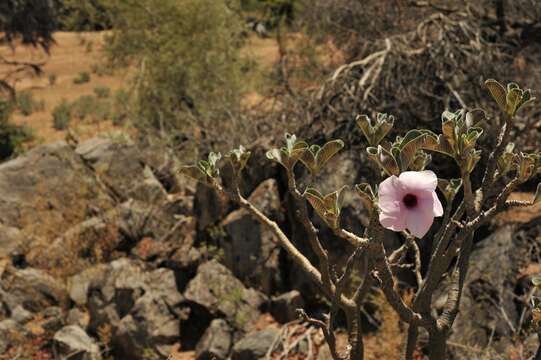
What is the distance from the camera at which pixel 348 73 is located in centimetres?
638

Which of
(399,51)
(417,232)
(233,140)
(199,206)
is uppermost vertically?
(417,232)

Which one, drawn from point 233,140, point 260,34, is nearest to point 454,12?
point 233,140

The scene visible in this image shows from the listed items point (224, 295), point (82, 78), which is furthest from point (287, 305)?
point (82, 78)

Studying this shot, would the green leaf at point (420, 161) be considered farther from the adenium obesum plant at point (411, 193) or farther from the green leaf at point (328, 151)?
the green leaf at point (328, 151)

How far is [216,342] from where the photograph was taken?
5.13 metres

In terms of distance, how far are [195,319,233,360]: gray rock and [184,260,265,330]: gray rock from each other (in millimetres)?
148

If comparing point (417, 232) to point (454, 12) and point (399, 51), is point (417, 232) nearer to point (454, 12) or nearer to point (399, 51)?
point (399, 51)

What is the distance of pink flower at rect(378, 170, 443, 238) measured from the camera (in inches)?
53.5

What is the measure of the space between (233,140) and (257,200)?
1.50 meters

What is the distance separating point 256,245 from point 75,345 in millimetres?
1957

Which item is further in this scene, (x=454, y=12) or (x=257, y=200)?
(x=454, y=12)

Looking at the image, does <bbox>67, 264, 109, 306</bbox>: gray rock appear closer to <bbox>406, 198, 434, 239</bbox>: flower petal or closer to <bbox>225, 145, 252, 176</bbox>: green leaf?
<bbox>225, 145, 252, 176</bbox>: green leaf

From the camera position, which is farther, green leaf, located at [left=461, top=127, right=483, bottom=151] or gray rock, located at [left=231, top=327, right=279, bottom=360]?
gray rock, located at [left=231, top=327, right=279, bottom=360]

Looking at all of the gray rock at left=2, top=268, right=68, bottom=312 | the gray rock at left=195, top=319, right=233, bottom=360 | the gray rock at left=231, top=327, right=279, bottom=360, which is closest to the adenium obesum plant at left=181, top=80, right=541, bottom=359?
the gray rock at left=231, top=327, right=279, bottom=360
